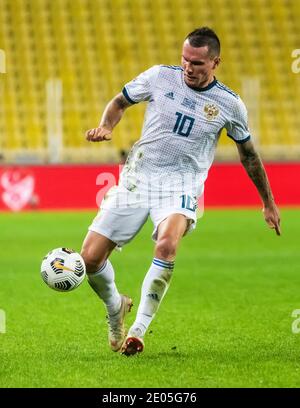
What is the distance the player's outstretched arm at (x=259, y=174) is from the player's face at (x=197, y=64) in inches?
21.7

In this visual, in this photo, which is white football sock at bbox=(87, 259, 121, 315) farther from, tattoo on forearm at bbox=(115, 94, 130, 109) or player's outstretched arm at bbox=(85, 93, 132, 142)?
tattoo on forearm at bbox=(115, 94, 130, 109)

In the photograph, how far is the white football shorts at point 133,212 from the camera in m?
6.66

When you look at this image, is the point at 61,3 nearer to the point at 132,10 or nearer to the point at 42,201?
the point at 132,10

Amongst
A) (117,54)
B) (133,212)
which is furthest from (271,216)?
(117,54)

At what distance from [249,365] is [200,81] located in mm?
1851

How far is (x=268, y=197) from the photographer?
697 centimetres

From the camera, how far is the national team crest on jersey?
670 centimetres

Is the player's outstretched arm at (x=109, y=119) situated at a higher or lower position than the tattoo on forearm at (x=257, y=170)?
higher

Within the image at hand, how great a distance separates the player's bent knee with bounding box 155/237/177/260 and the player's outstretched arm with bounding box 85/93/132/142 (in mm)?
740

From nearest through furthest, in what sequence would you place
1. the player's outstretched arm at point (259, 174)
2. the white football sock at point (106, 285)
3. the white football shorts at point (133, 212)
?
the white football shorts at point (133, 212)
the white football sock at point (106, 285)
the player's outstretched arm at point (259, 174)

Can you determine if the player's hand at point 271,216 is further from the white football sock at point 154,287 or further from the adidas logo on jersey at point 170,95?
the adidas logo on jersey at point 170,95

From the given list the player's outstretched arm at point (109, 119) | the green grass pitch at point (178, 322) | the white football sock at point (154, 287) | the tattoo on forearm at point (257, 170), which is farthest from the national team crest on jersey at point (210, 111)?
the green grass pitch at point (178, 322)

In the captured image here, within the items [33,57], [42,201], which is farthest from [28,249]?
[33,57]

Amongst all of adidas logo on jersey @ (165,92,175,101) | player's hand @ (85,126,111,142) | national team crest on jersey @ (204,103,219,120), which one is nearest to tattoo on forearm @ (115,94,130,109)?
adidas logo on jersey @ (165,92,175,101)
